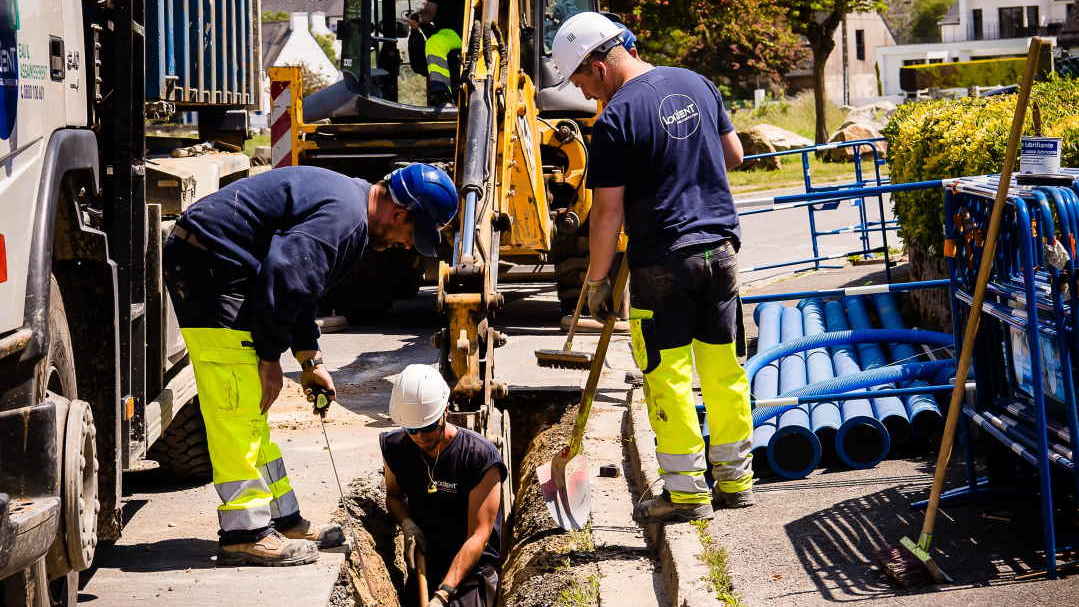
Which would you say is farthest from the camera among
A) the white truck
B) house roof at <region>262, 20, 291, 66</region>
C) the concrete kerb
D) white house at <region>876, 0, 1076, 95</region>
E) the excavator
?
house roof at <region>262, 20, 291, 66</region>

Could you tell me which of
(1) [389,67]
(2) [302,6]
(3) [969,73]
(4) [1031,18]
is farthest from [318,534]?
(2) [302,6]

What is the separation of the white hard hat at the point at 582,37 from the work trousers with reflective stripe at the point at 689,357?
0.98m

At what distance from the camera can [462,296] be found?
7.11 m

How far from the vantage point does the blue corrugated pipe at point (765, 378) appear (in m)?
6.87

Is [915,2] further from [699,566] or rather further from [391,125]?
[699,566]

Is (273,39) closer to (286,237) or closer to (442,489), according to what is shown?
(442,489)

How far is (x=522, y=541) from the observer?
6996mm

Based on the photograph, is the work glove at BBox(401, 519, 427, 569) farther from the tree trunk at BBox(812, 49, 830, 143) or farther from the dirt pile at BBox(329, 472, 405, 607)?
the tree trunk at BBox(812, 49, 830, 143)

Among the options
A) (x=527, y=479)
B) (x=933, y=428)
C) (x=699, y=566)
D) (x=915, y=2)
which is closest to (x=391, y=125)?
(x=527, y=479)

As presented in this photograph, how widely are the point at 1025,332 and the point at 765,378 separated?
9.49 ft

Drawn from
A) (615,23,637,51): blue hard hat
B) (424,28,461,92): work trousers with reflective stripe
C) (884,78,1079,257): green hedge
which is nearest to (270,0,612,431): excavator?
(424,28,461,92): work trousers with reflective stripe

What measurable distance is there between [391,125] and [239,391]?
687 centimetres

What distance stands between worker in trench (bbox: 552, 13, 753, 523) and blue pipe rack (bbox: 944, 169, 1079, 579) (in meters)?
1.03

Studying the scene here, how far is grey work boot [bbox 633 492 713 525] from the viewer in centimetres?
573
